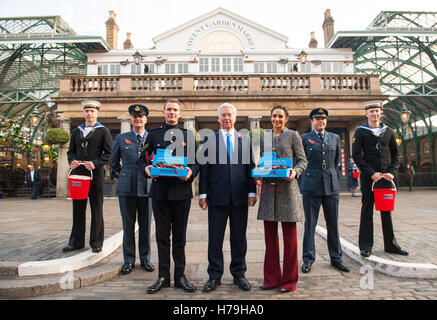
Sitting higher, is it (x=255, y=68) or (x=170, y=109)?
(x=255, y=68)

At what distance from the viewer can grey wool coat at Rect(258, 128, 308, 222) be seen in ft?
10.9

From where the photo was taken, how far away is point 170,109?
11.8 ft

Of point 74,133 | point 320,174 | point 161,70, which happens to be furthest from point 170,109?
point 161,70

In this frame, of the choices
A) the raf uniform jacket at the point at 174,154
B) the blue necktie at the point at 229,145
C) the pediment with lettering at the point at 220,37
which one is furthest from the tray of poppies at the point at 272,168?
the pediment with lettering at the point at 220,37

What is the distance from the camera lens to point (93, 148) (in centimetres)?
453

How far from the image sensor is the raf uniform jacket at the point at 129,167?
4070 mm

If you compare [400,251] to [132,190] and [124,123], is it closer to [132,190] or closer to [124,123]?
[132,190]

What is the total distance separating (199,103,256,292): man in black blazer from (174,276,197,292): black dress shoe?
9.2 inches

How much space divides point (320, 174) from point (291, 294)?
1853 millimetres

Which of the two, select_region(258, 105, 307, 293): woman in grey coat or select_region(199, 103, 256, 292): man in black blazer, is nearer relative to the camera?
select_region(258, 105, 307, 293): woman in grey coat

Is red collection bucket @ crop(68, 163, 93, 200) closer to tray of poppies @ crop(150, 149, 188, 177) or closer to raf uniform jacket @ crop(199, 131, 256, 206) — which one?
tray of poppies @ crop(150, 149, 188, 177)

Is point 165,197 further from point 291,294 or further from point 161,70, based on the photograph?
point 161,70

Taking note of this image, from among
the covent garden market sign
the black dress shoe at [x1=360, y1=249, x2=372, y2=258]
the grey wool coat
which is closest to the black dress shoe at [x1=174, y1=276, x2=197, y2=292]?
the grey wool coat

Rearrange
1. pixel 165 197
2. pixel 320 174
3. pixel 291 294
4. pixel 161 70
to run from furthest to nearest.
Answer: pixel 161 70, pixel 320 174, pixel 165 197, pixel 291 294
